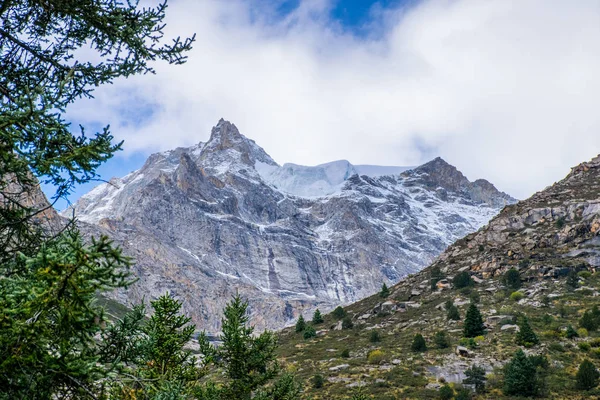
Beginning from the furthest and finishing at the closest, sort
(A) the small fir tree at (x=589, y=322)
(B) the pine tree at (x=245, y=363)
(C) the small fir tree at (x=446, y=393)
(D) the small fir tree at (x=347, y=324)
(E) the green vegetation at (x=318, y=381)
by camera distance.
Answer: (D) the small fir tree at (x=347, y=324) → (A) the small fir tree at (x=589, y=322) → (E) the green vegetation at (x=318, y=381) → (C) the small fir tree at (x=446, y=393) → (B) the pine tree at (x=245, y=363)

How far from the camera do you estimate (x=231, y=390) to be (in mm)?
13469

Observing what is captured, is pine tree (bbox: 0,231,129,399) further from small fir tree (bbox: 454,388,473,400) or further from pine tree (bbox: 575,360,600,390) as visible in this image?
pine tree (bbox: 575,360,600,390)

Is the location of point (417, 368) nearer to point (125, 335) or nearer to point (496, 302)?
point (496, 302)

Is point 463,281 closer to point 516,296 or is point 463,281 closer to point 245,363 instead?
point 516,296

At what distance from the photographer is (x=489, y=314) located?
40.2 meters

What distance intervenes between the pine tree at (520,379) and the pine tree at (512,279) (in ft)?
74.9

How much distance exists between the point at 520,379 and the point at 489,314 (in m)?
16.2

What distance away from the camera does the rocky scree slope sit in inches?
1152

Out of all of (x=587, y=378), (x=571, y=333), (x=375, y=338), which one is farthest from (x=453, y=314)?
(x=587, y=378)

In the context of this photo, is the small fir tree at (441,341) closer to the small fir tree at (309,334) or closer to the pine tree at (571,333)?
the pine tree at (571,333)

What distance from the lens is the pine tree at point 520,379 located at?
2471 cm

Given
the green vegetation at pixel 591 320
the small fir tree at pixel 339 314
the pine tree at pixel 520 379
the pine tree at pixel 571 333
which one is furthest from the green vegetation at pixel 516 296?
the small fir tree at pixel 339 314

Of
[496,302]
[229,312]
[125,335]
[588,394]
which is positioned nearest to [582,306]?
[496,302]

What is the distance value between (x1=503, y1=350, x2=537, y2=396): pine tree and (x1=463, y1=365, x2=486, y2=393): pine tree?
60.1 inches
